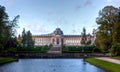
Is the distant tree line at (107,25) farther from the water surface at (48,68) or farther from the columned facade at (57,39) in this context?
the columned facade at (57,39)

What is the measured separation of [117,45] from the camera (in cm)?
5459

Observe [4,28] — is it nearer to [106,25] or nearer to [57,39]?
[106,25]

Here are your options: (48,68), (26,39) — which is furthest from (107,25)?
(26,39)

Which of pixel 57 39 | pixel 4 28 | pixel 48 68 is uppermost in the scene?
pixel 57 39

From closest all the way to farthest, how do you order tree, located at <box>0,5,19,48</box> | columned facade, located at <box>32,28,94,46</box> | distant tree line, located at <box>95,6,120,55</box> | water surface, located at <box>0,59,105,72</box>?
water surface, located at <box>0,59,105,72</box>, tree, located at <box>0,5,19,48</box>, distant tree line, located at <box>95,6,120,55</box>, columned facade, located at <box>32,28,94,46</box>

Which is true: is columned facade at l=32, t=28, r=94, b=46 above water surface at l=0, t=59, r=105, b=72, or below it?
above

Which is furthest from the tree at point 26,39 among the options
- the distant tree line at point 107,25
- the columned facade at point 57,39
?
the distant tree line at point 107,25

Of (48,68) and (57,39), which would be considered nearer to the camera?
(48,68)

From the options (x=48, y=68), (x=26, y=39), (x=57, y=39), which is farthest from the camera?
(x=57, y=39)

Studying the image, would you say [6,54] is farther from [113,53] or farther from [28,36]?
[28,36]

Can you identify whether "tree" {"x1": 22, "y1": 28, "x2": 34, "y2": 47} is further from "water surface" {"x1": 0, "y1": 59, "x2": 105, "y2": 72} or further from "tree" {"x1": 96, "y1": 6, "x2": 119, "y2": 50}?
"water surface" {"x1": 0, "y1": 59, "x2": 105, "y2": 72}

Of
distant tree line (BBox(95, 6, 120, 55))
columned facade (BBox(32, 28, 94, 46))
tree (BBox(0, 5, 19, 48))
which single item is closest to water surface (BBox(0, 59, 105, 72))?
tree (BBox(0, 5, 19, 48))

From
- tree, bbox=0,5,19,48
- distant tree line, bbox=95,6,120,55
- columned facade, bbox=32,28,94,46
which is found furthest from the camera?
columned facade, bbox=32,28,94,46

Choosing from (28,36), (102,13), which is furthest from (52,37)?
(102,13)
